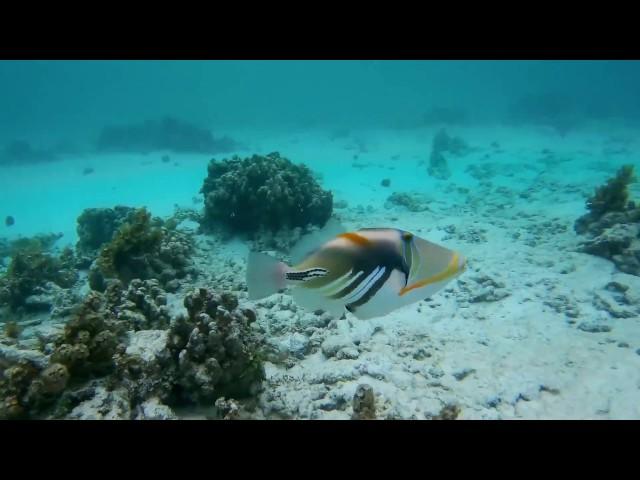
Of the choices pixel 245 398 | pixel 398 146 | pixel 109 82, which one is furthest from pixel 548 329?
pixel 109 82

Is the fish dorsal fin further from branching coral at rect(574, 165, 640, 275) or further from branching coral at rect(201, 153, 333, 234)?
branching coral at rect(574, 165, 640, 275)

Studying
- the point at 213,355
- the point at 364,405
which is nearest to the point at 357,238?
the point at 364,405

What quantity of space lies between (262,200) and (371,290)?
761 centimetres

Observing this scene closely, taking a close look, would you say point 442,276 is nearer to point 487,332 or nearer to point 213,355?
point 213,355

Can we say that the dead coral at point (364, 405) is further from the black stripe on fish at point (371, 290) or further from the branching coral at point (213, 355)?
the black stripe on fish at point (371, 290)

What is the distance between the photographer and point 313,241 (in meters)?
2.04

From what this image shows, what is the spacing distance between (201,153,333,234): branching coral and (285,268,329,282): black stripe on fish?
7.26m

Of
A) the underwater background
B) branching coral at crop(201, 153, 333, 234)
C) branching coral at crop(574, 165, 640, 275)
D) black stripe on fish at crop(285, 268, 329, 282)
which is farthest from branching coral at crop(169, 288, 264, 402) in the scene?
branching coral at crop(574, 165, 640, 275)

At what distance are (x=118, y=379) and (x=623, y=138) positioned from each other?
38.0 meters

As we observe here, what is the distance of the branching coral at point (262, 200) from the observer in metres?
9.24

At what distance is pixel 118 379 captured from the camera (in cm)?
346

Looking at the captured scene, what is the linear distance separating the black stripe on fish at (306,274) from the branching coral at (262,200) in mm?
7256
